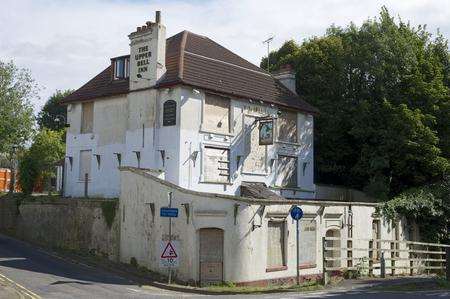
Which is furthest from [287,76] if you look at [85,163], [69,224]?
[69,224]

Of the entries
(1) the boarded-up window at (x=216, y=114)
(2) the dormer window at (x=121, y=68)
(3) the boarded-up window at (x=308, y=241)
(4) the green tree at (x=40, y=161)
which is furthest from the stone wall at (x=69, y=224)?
(3) the boarded-up window at (x=308, y=241)

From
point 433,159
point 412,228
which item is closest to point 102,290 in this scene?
point 412,228

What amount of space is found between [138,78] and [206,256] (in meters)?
11.9

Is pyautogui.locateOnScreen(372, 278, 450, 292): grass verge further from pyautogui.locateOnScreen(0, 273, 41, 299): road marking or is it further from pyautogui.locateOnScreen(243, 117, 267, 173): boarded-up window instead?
pyautogui.locateOnScreen(243, 117, 267, 173): boarded-up window

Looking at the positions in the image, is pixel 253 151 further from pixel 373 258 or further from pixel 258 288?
pixel 258 288

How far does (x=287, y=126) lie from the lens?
3522 cm

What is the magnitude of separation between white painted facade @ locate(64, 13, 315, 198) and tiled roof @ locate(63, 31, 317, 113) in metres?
0.49

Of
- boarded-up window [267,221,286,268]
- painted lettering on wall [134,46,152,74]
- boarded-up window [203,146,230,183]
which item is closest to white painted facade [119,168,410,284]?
boarded-up window [267,221,286,268]

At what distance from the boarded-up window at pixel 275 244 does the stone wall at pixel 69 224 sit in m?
7.57

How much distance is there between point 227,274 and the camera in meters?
22.5

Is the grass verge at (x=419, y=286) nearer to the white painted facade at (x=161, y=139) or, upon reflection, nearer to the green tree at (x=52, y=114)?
the white painted facade at (x=161, y=139)

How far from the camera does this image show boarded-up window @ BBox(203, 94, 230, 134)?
3046 cm

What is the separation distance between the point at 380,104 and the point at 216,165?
42.4 ft

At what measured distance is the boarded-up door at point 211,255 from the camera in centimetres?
2288
